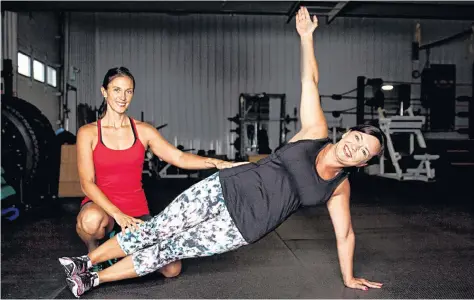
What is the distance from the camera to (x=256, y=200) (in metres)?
1.74

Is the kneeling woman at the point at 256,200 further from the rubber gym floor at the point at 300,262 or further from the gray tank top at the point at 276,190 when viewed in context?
the rubber gym floor at the point at 300,262

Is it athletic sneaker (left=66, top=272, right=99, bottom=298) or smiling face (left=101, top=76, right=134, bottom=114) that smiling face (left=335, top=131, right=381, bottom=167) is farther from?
athletic sneaker (left=66, top=272, right=99, bottom=298)

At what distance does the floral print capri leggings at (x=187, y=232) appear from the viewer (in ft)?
5.83

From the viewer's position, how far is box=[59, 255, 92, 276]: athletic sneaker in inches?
72.8

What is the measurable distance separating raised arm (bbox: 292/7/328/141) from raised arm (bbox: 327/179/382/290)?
0.85 ft

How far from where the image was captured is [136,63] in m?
10.3

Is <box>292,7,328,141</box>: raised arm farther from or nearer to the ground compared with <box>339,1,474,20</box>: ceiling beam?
nearer to the ground

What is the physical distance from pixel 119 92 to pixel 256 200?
0.79 meters

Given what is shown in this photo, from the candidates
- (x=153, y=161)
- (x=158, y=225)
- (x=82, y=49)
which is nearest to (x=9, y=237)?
(x=158, y=225)

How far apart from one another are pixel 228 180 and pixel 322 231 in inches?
70.9

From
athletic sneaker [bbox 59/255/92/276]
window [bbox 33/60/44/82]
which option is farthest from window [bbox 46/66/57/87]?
athletic sneaker [bbox 59/255/92/276]

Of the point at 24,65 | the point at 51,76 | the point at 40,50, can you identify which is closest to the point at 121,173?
the point at 24,65

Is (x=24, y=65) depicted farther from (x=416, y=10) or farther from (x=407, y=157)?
(x=407, y=157)

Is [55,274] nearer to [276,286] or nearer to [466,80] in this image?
[276,286]
